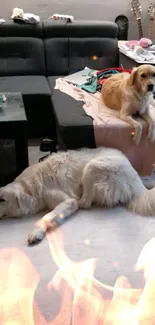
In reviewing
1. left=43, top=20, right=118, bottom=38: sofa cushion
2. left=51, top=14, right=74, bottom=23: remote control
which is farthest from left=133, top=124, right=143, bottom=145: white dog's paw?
left=51, top=14, right=74, bottom=23: remote control

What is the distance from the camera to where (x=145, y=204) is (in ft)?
6.90

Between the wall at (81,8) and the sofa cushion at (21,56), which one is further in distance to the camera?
the wall at (81,8)

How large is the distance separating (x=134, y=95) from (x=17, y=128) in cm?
86

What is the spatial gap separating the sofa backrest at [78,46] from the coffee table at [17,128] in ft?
4.09

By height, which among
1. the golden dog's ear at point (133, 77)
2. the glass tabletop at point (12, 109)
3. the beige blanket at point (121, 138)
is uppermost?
the golden dog's ear at point (133, 77)

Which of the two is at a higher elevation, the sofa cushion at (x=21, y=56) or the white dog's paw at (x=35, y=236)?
the sofa cushion at (x=21, y=56)

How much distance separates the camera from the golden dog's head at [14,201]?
198cm

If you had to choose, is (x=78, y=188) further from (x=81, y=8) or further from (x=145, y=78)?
(x=81, y=8)

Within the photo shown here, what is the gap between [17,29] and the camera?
3379mm

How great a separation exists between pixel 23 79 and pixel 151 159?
1446 mm

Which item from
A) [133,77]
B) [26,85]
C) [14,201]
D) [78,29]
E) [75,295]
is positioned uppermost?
[78,29]

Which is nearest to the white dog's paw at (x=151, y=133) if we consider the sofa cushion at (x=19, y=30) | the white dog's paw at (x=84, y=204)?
the white dog's paw at (x=84, y=204)

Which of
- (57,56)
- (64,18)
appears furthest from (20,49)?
(64,18)

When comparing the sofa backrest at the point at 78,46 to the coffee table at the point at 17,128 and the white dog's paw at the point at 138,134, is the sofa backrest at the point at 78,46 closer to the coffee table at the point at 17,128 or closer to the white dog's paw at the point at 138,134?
the coffee table at the point at 17,128
